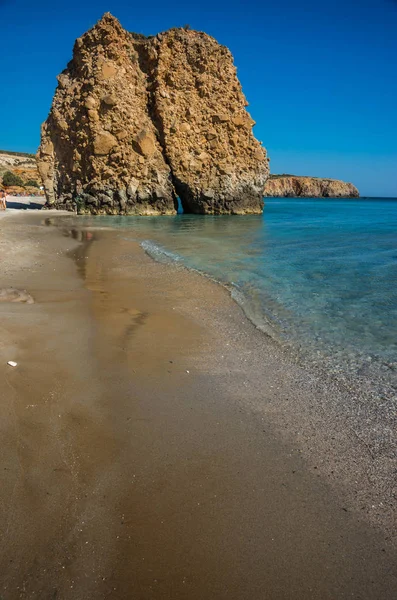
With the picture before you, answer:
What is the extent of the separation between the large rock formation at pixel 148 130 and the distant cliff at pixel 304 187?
93.8 meters

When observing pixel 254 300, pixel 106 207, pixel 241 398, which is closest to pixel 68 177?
pixel 106 207

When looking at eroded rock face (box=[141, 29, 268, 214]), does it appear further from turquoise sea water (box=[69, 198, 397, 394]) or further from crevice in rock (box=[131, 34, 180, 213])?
turquoise sea water (box=[69, 198, 397, 394])

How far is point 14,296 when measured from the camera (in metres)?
7.06

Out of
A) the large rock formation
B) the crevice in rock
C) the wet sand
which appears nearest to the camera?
the wet sand

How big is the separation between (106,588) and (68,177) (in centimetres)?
3639

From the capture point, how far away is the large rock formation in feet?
106

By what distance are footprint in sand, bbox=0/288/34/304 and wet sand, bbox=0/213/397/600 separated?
5.66 ft

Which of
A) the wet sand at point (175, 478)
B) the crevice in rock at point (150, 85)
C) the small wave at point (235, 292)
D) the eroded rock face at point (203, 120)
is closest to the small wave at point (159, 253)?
the small wave at point (235, 292)

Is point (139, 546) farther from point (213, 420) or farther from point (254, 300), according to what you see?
point (254, 300)

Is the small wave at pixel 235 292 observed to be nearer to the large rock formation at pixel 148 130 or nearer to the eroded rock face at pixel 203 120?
the large rock formation at pixel 148 130

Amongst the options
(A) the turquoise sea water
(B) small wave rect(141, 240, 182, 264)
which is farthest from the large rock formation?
(B) small wave rect(141, 240, 182, 264)

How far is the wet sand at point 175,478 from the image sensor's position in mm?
2006

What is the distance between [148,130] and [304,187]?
10691 cm

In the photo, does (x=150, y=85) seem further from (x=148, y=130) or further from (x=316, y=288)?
(x=316, y=288)
